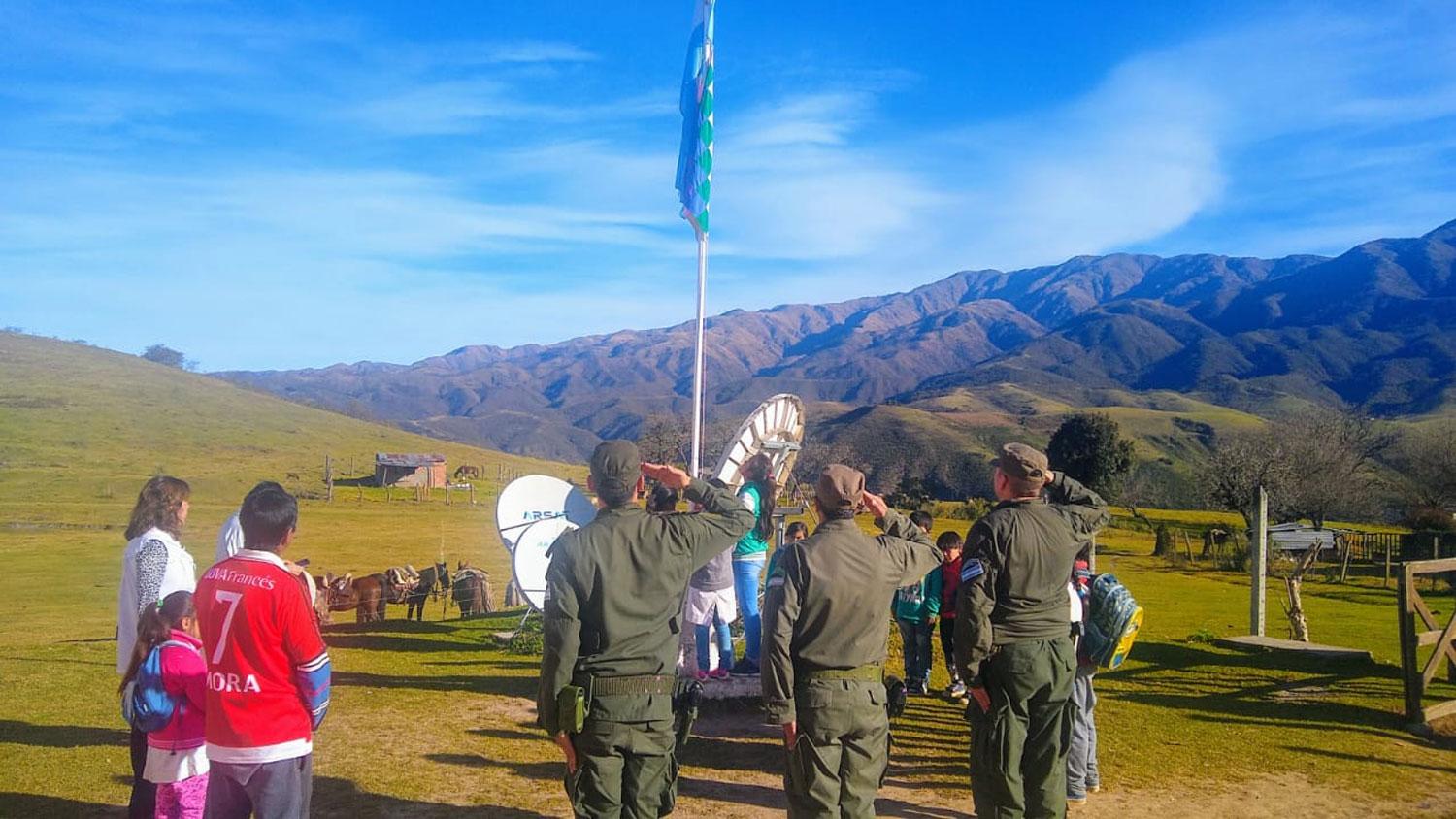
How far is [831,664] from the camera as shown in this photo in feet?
15.8

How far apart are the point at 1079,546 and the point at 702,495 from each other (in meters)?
2.51

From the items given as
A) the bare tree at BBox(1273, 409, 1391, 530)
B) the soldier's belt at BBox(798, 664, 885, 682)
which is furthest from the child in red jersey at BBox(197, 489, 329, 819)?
the bare tree at BBox(1273, 409, 1391, 530)

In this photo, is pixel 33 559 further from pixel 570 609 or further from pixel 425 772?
pixel 570 609

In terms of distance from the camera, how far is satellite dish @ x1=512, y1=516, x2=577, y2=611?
38.5 feet

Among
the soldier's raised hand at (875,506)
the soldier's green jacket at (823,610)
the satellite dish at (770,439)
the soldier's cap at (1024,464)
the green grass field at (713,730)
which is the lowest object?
the green grass field at (713,730)

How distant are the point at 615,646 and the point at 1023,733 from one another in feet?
8.33

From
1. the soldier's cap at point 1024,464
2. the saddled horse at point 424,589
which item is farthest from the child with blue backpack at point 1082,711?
the saddled horse at point 424,589

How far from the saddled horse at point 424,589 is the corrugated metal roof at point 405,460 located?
55.7 m

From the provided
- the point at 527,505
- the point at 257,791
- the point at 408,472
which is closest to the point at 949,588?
the point at 527,505

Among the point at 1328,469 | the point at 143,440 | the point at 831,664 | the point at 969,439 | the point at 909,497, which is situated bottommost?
the point at 909,497

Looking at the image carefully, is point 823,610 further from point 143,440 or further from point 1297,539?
point 143,440

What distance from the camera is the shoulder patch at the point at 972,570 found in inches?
208

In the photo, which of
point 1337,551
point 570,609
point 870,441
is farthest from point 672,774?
point 870,441

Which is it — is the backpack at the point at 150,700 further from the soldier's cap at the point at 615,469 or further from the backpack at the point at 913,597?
the backpack at the point at 913,597
